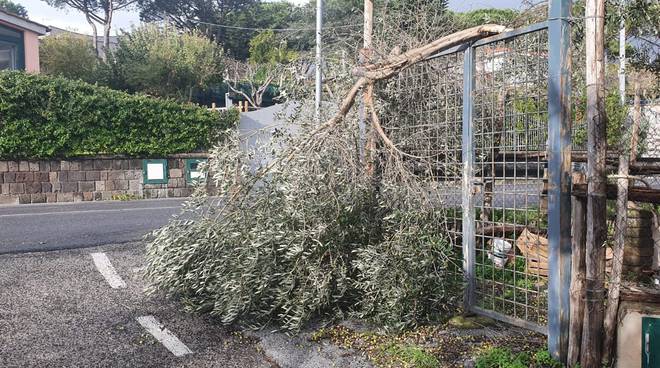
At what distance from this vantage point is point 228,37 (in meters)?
38.2

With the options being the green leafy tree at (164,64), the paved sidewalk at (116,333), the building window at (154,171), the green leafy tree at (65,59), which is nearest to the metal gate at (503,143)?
the paved sidewalk at (116,333)

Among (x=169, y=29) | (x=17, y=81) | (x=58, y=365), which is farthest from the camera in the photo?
(x=169, y=29)

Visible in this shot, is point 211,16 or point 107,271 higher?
point 211,16

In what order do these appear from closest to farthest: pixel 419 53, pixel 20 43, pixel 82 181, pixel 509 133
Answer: pixel 509 133 → pixel 419 53 → pixel 82 181 → pixel 20 43

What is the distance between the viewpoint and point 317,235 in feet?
15.0

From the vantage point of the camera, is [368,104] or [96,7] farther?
[96,7]

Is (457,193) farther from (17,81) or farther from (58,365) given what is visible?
(17,81)

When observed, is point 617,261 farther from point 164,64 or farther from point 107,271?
point 164,64

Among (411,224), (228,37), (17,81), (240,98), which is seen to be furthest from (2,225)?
(228,37)

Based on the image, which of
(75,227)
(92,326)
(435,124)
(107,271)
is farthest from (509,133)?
(75,227)

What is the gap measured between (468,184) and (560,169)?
1062 mm

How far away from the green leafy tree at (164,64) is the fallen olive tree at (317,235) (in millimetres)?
19053

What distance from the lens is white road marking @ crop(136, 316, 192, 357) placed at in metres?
4.36

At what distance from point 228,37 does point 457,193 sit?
116 feet
